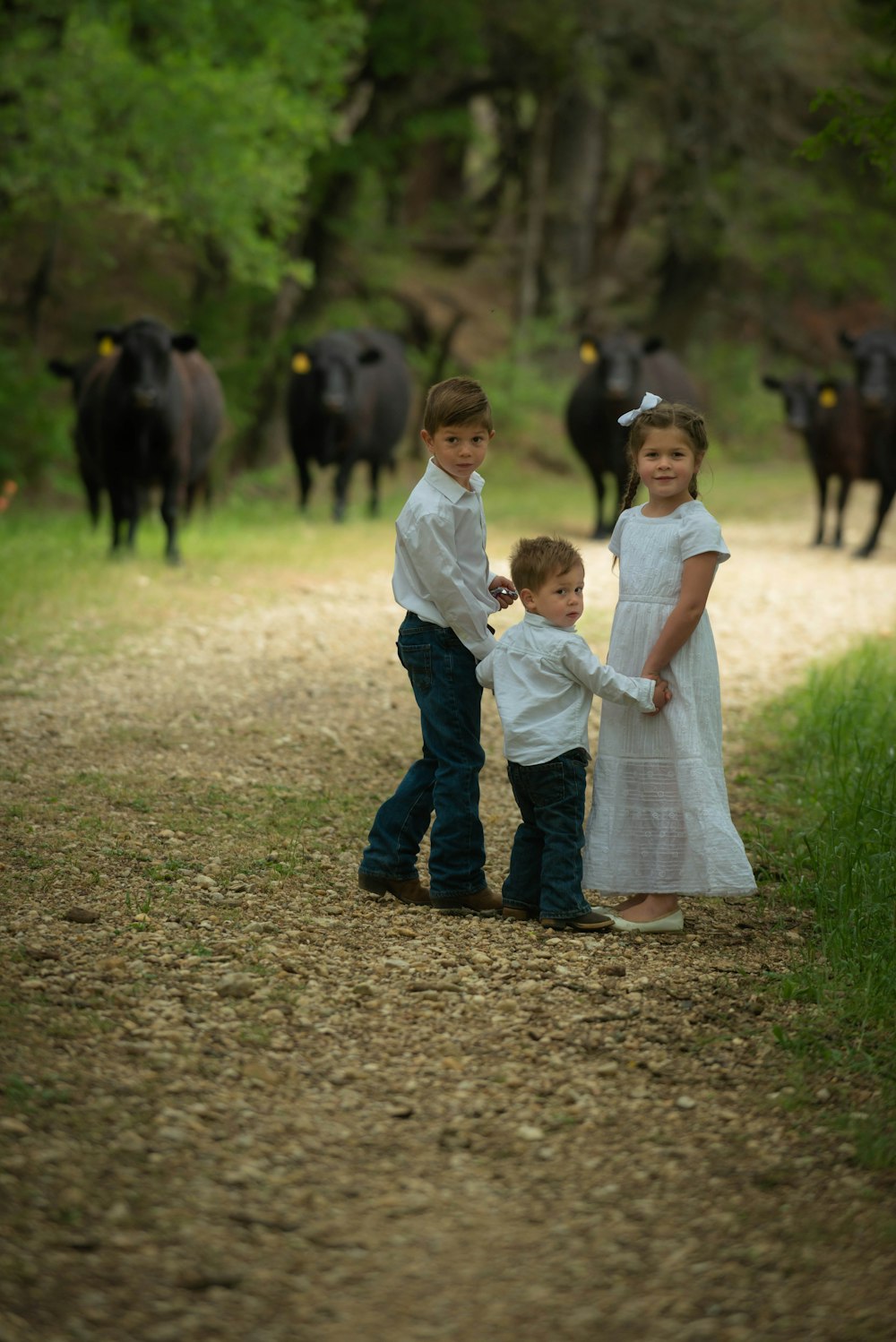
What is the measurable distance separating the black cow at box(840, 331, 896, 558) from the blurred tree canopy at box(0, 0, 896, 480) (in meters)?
1.85

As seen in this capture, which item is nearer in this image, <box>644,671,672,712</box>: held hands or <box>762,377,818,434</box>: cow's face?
<box>644,671,672,712</box>: held hands

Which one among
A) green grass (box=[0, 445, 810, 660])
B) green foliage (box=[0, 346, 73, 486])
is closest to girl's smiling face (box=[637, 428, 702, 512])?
green grass (box=[0, 445, 810, 660])

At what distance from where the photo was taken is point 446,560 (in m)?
4.45

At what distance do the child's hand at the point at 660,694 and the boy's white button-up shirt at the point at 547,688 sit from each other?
0.9 inches

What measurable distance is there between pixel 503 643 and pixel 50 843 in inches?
70.8

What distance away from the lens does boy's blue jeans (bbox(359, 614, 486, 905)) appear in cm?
461

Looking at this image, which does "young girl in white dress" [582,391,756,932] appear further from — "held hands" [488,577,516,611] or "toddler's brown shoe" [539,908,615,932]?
"held hands" [488,577,516,611]

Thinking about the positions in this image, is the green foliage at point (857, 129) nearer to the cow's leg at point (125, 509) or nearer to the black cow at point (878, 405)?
the cow's leg at point (125, 509)

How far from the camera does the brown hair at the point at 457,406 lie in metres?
4.43

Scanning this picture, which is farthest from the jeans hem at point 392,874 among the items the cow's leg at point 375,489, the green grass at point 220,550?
the cow's leg at point 375,489

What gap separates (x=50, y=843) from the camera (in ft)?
16.6

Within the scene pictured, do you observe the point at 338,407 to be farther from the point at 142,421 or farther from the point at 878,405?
the point at 878,405

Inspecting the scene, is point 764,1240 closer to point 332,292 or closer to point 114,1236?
point 114,1236

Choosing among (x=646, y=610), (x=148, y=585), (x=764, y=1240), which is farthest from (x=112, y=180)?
(x=764, y=1240)
